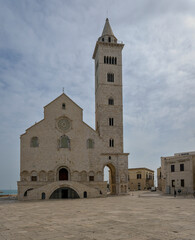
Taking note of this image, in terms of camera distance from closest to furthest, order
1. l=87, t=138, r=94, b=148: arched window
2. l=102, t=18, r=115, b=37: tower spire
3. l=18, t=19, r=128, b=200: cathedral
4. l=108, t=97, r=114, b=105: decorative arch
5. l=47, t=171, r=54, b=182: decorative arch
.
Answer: l=18, t=19, r=128, b=200: cathedral < l=47, t=171, r=54, b=182: decorative arch < l=87, t=138, r=94, b=148: arched window < l=108, t=97, r=114, b=105: decorative arch < l=102, t=18, r=115, b=37: tower spire

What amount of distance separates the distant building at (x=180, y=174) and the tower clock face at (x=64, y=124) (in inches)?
715

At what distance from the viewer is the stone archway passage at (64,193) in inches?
1691

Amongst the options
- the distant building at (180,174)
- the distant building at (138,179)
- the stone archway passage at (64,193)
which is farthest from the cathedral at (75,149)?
the distant building at (138,179)

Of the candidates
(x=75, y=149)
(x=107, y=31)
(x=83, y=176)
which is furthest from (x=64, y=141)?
(x=107, y=31)

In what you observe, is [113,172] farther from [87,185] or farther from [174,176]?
[174,176]

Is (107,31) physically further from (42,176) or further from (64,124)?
(42,176)

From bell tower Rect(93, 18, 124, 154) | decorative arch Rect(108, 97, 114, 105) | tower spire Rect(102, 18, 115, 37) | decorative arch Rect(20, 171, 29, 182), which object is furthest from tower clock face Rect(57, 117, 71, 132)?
tower spire Rect(102, 18, 115, 37)

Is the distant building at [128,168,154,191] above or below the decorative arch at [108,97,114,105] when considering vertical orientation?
below

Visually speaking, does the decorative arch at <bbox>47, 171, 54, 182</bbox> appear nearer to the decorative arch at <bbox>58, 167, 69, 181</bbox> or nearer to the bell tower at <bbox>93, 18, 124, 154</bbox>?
the decorative arch at <bbox>58, 167, 69, 181</bbox>

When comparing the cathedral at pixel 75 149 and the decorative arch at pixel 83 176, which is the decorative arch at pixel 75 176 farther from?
the decorative arch at pixel 83 176

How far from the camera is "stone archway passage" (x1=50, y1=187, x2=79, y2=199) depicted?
141 feet

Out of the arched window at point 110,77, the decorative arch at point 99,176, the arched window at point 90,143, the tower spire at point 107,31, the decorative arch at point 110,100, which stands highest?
the tower spire at point 107,31

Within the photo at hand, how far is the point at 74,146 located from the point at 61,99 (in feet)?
26.7

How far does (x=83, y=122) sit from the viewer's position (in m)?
48.1
